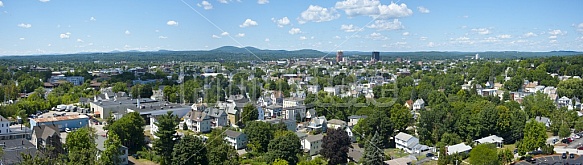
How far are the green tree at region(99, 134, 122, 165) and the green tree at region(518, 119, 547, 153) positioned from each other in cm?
606

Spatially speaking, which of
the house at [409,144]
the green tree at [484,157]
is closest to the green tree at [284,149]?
the house at [409,144]

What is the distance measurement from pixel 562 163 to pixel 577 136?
2530mm

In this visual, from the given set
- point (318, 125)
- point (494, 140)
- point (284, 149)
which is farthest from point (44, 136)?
point (494, 140)

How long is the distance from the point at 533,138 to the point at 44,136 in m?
7.86

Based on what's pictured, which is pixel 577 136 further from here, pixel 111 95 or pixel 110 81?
pixel 110 81

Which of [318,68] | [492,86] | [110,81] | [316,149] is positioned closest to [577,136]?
[316,149]

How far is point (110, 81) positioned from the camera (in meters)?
18.9

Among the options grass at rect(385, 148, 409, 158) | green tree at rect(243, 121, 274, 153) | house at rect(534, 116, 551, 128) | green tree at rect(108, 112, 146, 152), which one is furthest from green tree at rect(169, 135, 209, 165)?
house at rect(534, 116, 551, 128)

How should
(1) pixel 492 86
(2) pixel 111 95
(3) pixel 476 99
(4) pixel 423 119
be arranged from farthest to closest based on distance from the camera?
(1) pixel 492 86 < (2) pixel 111 95 < (3) pixel 476 99 < (4) pixel 423 119

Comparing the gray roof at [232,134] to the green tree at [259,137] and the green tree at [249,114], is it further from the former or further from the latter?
the green tree at [249,114]

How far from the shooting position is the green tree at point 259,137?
742cm

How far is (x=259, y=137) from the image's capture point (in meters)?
7.44

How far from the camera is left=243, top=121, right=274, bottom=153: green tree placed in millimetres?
7422

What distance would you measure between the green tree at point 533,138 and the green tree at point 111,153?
606 cm
